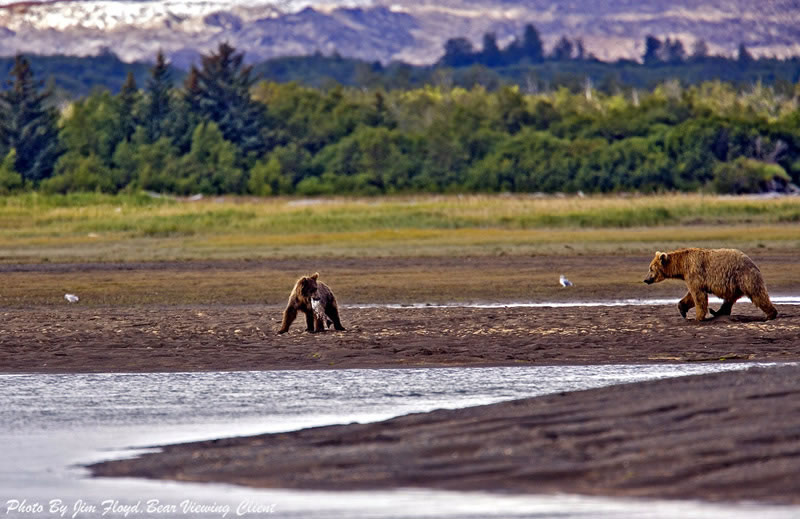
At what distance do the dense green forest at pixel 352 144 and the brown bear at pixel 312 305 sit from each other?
59.1m

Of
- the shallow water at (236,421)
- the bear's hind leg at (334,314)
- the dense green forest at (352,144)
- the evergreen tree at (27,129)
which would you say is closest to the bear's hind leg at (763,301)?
the shallow water at (236,421)

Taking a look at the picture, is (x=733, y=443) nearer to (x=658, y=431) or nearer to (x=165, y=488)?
(x=658, y=431)

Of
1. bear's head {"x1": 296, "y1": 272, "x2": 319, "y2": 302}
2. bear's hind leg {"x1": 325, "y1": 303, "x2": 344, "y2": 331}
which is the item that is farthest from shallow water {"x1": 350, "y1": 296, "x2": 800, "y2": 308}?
bear's head {"x1": 296, "y1": 272, "x2": 319, "y2": 302}

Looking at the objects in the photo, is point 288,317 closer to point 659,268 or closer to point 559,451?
point 659,268

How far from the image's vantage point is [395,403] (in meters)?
13.3

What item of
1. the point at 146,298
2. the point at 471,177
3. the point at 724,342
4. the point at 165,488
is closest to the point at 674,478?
the point at 165,488

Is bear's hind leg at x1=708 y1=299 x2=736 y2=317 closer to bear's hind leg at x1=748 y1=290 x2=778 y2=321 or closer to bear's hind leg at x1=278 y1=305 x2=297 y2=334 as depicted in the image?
bear's hind leg at x1=748 y1=290 x2=778 y2=321

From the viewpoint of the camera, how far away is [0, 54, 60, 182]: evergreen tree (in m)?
85.8

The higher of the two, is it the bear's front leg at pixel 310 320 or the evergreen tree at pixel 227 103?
the evergreen tree at pixel 227 103

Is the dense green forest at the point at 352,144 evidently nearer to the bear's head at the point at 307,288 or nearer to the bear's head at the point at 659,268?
the bear's head at the point at 659,268

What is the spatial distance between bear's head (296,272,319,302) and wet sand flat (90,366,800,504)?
21.1ft

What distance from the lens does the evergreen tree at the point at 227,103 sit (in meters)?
91.7

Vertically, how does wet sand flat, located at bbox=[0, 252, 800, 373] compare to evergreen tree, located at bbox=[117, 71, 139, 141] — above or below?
below

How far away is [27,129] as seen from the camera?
287 ft
